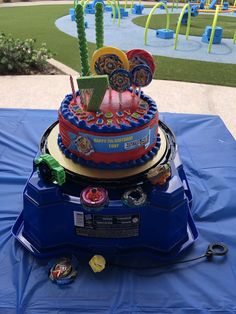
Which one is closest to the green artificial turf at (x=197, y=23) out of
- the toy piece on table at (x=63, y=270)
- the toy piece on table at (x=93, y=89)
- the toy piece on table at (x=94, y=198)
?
the toy piece on table at (x=93, y=89)

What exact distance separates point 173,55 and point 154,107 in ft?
12.9

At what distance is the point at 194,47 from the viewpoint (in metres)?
6.03

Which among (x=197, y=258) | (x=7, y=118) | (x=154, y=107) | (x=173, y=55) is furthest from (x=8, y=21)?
(x=197, y=258)

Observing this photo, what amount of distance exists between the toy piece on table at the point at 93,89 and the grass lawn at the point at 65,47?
113 inches

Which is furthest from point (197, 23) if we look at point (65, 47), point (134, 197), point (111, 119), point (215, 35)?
point (134, 197)

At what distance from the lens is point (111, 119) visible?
1.69 m

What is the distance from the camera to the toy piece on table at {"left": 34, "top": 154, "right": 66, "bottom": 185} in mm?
1544

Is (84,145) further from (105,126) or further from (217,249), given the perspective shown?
(217,249)

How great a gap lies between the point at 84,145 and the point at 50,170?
0.22m

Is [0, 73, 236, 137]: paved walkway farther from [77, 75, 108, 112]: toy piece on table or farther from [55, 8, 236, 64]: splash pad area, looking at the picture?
[77, 75, 108, 112]: toy piece on table

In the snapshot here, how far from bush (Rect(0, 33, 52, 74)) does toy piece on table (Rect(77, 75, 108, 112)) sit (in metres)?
3.06

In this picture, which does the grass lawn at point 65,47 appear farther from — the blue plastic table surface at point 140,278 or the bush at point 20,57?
the blue plastic table surface at point 140,278

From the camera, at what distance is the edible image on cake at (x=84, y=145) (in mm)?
1658

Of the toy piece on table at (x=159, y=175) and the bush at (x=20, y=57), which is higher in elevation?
the toy piece on table at (x=159, y=175)
